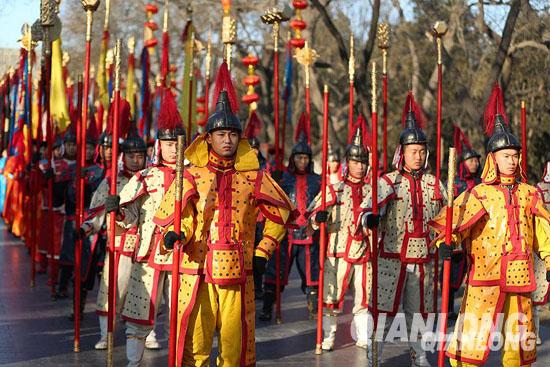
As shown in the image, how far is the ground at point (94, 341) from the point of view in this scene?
8.58 m

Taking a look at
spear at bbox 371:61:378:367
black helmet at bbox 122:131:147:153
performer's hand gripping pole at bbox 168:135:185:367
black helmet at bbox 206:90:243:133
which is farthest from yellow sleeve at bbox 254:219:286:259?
black helmet at bbox 122:131:147:153

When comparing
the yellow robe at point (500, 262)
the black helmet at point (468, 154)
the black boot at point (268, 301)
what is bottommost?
the black boot at point (268, 301)

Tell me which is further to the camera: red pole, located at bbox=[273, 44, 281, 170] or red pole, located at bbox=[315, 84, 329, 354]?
red pole, located at bbox=[273, 44, 281, 170]

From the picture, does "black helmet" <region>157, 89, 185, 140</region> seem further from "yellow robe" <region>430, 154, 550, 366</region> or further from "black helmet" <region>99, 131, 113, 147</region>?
"black helmet" <region>99, 131, 113, 147</region>

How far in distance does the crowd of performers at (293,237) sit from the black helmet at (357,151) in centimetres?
1

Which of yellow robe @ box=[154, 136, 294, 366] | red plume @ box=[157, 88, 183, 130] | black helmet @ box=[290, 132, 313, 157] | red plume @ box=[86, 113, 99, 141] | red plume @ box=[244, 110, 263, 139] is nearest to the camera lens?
yellow robe @ box=[154, 136, 294, 366]

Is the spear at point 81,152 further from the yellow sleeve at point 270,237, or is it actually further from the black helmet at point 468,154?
the black helmet at point 468,154

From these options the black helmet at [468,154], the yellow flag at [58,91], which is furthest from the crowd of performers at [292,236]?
the yellow flag at [58,91]

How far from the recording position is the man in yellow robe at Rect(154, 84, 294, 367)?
635 cm

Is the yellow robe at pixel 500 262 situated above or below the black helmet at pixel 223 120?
below

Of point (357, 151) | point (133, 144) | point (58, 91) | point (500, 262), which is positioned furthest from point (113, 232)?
point (58, 91)

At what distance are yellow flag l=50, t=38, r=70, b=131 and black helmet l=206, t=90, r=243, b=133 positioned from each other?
247 inches

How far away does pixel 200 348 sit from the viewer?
6.36m

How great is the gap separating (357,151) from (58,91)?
4.82 m
